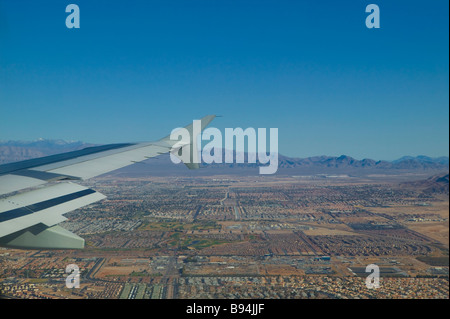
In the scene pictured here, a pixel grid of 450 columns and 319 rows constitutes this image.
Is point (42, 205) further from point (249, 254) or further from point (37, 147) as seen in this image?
point (37, 147)

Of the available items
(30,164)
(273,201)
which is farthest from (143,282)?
(273,201)

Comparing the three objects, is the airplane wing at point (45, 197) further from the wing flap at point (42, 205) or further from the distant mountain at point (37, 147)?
the distant mountain at point (37, 147)

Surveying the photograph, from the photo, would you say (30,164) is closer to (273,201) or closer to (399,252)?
(399,252)

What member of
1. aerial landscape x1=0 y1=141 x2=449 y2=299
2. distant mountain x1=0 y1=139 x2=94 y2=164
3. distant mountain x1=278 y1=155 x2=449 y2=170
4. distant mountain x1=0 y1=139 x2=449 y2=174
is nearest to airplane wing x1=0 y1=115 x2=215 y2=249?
aerial landscape x1=0 y1=141 x2=449 y2=299

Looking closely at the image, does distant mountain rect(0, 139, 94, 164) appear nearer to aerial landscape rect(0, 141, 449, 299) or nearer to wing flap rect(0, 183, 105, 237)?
aerial landscape rect(0, 141, 449, 299)

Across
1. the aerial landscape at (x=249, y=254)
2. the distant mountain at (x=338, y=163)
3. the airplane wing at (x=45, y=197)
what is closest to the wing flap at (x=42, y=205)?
the airplane wing at (x=45, y=197)

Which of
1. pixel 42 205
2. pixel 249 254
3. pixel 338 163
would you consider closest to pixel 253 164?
pixel 338 163

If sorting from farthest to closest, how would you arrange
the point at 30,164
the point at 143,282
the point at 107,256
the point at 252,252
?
the point at 252,252, the point at 107,256, the point at 143,282, the point at 30,164
